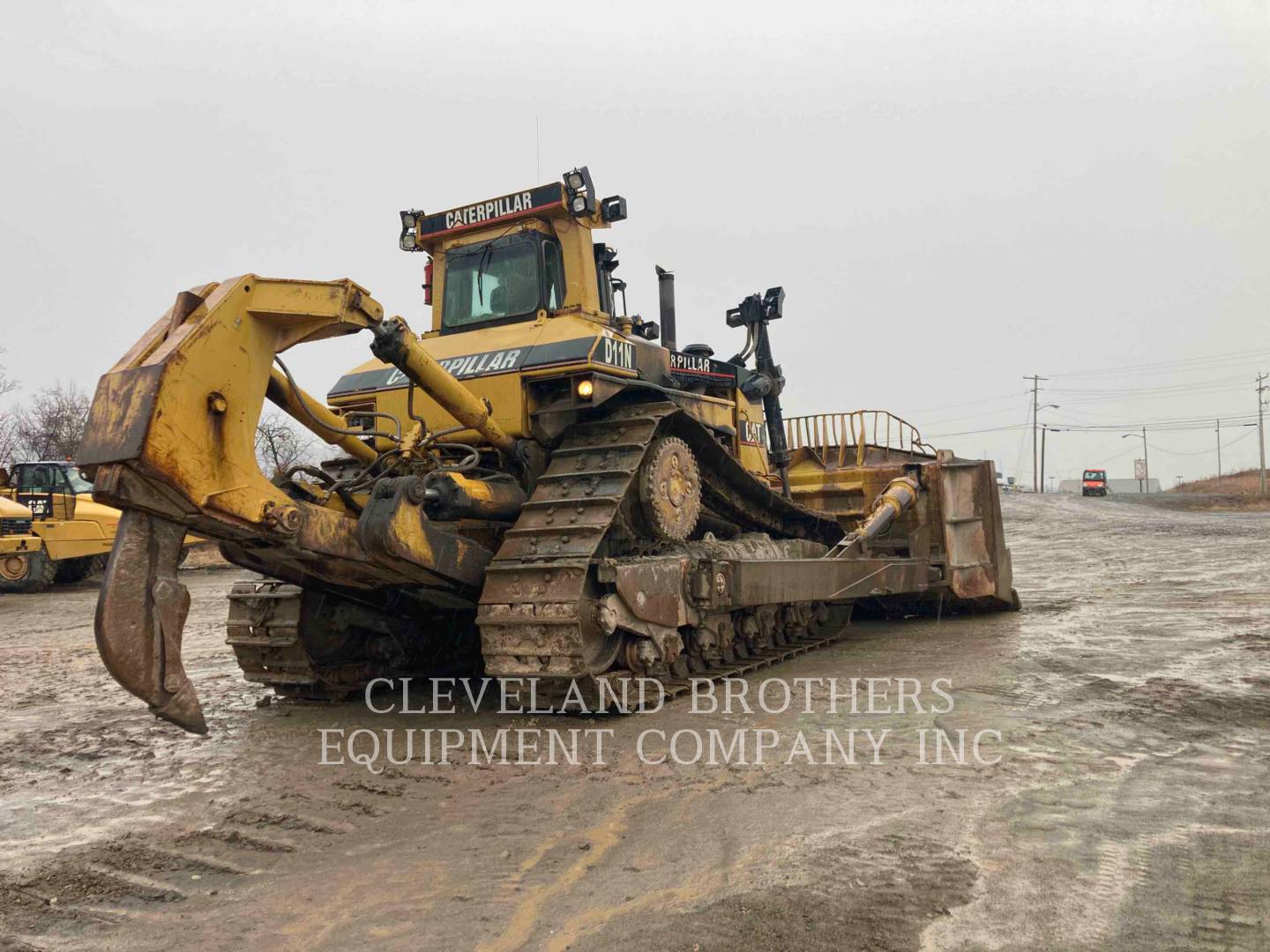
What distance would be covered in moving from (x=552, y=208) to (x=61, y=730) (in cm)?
469

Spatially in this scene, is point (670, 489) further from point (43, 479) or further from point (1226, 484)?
point (1226, 484)

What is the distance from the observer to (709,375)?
339 inches

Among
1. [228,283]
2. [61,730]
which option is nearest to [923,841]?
[228,283]

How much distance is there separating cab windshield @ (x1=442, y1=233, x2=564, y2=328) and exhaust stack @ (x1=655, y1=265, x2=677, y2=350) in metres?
1.44

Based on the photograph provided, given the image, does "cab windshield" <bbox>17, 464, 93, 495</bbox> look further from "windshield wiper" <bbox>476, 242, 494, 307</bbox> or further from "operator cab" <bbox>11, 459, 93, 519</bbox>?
"windshield wiper" <bbox>476, 242, 494, 307</bbox>

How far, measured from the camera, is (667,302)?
28.6ft

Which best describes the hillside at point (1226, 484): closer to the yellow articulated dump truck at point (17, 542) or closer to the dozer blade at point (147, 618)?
the yellow articulated dump truck at point (17, 542)

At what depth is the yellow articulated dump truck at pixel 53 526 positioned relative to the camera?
1741 centimetres

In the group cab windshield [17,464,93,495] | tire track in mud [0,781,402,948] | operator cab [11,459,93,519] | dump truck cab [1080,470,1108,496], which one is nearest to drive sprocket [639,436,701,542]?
tire track in mud [0,781,402,948]

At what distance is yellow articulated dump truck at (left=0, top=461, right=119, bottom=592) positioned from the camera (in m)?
17.4

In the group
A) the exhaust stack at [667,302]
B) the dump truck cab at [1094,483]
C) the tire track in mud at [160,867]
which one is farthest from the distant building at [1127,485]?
the tire track in mud at [160,867]

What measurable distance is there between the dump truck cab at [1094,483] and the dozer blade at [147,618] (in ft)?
177

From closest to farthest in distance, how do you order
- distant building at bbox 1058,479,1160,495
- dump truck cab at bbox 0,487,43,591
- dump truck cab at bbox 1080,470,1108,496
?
dump truck cab at bbox 0,487,43,591
dump truck cab at bbox 1080,470,1108,496
distant building at bbox 1058,479,1160,495

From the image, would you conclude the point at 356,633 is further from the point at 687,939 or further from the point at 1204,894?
the point at 1204,894
